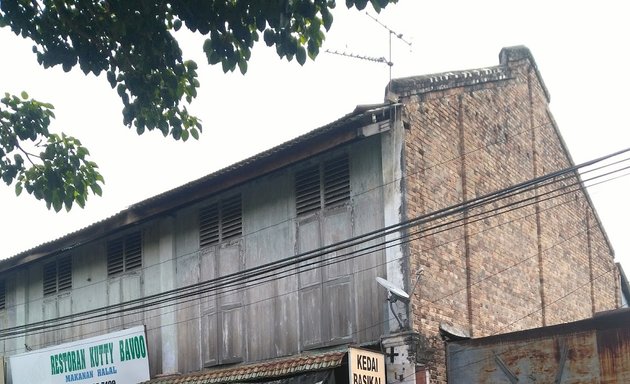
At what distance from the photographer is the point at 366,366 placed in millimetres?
12492

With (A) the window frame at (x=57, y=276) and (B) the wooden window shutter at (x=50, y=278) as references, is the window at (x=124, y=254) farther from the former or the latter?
(B) the wooden window shutter at (x=50, y=278)

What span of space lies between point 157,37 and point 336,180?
6.58m

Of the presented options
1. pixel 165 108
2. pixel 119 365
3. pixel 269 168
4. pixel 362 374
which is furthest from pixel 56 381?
pixel 165 108

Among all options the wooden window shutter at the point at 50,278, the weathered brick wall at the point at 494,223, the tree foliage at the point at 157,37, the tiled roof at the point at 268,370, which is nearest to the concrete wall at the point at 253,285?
the tiled roof at the point at 268,370

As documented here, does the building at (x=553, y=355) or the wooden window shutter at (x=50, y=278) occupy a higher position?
the wooden window shutter at (x=50, y=278)

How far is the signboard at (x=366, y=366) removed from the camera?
1226 cm

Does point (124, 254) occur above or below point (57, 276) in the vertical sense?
above

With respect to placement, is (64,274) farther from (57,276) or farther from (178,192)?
(178,192)

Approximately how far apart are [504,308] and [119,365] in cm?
692

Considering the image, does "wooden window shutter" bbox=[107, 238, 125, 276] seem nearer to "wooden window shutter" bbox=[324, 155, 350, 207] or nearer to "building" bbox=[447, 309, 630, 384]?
"wooden window shutter" bbox=[324, 155, 350, 207]

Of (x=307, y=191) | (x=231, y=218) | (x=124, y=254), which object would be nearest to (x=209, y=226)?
(x=231, y=218)

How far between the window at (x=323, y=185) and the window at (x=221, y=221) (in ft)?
4.94

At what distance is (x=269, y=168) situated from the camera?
48.3 ft

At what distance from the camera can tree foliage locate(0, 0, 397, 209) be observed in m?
7.55
